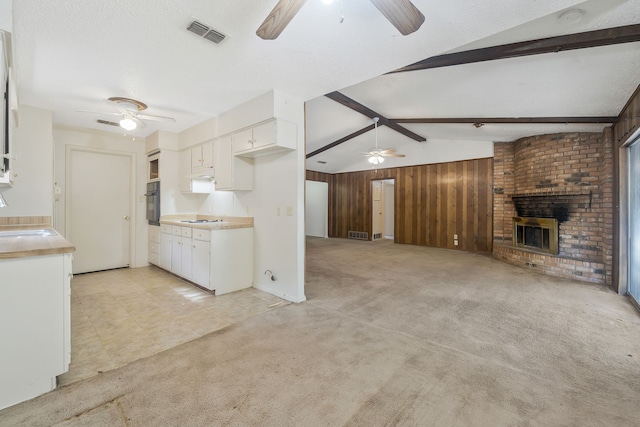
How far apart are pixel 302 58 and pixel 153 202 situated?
392 cm

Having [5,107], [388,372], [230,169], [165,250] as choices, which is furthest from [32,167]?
[388,372]

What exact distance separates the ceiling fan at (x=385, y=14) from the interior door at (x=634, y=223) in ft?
12.4

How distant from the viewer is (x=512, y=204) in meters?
5.92

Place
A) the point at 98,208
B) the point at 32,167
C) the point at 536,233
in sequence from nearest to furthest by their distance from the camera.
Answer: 1. the point at 32,167
2. the point at 98,208
3. the point at 536,233

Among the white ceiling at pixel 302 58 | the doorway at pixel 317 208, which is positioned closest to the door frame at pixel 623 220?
the white ceiling at pixel 302 58

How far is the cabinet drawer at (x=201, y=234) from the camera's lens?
351 centimetres

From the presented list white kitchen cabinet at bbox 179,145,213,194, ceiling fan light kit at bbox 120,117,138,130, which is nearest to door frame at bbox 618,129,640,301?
white kitchen cabinet at bbox 179,145,213,194

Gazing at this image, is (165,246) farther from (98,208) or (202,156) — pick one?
(202,156)

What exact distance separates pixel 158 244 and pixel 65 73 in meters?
2.84

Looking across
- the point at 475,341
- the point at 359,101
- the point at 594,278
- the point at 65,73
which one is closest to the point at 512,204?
the point at 594,278

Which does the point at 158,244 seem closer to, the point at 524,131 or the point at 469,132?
the point at 469,132

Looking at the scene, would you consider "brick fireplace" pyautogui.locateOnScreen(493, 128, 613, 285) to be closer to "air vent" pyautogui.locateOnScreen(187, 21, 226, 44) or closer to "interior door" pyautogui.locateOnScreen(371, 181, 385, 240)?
"interior door" pyautogui.locateOnScreen(371, 181, 385, 240)

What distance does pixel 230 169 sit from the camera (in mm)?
3734

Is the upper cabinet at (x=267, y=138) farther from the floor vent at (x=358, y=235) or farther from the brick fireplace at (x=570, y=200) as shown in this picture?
the floor vent at (x=358, y=235)
